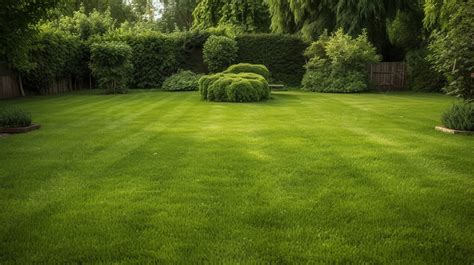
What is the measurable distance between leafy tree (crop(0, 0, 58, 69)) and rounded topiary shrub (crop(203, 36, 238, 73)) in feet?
45.7

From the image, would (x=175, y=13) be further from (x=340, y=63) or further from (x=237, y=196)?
(x=237, y=196)

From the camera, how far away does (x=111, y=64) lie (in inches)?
761

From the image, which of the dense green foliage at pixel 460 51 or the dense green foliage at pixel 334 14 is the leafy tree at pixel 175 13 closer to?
the dense green foliage at pixel 334 14

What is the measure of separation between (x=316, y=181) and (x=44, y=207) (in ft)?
10.2

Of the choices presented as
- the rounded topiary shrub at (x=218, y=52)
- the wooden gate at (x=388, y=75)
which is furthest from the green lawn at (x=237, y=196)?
the rounded topiary shrub at (x=218, y=52)

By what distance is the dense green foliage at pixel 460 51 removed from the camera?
781 centimetres

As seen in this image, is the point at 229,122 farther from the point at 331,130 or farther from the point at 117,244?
the point at 117,244

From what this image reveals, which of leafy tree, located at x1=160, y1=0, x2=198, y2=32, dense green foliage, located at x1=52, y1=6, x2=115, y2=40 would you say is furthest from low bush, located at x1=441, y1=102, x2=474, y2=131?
leafy tree, located at x1=160, y1=0, x2=198, y2=32

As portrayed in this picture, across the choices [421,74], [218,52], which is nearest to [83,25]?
[218,52]

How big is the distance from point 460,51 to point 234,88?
8.31 m

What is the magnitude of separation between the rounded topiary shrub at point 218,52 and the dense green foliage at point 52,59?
7025 mm

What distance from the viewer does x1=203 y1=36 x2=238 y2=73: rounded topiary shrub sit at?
76.1ft

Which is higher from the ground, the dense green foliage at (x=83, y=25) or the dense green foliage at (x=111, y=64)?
the dense green foliage at (x=83, y=25)

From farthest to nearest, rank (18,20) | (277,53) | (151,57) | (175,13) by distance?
(175,13) → (277,53) → (151,57) → (18,20)
